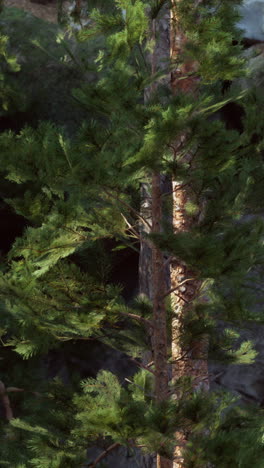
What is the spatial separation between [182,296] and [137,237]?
0.88m

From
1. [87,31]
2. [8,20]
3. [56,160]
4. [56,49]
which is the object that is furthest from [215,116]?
[56,160]

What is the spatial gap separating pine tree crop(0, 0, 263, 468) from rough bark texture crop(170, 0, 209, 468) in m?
0.11

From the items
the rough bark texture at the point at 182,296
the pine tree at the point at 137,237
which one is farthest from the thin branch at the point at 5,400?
the rough bark texture at the point at 182,296

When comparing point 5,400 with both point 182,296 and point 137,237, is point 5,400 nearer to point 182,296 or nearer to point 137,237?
point 182,296

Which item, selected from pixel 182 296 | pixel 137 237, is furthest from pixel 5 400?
pixel 137 237

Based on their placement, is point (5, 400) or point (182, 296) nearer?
point (182, 296)

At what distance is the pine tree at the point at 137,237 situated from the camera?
402 cm

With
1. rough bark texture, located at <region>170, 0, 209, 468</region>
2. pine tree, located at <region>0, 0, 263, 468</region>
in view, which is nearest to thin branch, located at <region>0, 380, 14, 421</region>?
pine tree, located at <region>0, 0, 263, 468</region>

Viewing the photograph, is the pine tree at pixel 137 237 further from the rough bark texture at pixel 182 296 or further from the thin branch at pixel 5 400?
the thin branch at pixel 5 400

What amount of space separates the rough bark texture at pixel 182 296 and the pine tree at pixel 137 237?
4.5 inches

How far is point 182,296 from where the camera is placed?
5492 millimetres

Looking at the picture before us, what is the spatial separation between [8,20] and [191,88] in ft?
23.6

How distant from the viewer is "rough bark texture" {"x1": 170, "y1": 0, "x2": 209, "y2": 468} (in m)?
5.11

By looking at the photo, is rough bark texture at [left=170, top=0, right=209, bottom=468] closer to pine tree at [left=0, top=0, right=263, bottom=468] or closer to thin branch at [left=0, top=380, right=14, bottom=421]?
pine tree at [left=0, top=0, right=263, bottom=468]
